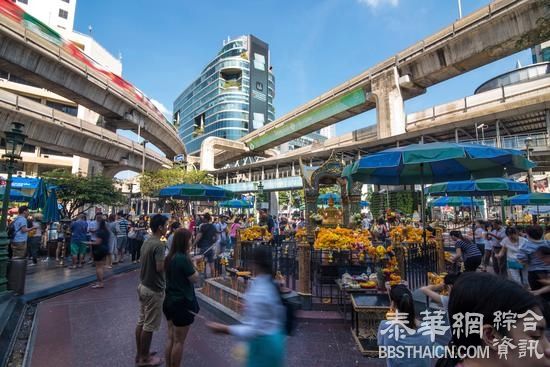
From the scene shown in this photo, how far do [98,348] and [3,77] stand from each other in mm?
45023

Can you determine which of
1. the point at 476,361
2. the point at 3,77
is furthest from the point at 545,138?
the point at 3,77

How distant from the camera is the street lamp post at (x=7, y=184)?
6.32m

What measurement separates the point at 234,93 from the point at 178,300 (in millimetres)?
80124

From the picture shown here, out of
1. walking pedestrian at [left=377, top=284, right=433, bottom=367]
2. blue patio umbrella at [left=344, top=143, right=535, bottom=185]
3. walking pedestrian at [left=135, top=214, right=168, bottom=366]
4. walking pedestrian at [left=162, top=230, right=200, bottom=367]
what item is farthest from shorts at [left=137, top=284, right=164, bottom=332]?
blue patio umbrella at [left=344, top=143, right=535, bottom=185]

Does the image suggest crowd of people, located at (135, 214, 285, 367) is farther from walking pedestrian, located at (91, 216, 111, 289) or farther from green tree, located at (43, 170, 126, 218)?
green tree, located at (43, 170, 126, 218)

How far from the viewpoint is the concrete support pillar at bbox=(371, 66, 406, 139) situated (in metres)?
24.1

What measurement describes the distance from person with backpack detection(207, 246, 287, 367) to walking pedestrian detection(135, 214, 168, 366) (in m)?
1.65

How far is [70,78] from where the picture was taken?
700 inches

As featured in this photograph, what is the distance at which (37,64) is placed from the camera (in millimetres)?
15922

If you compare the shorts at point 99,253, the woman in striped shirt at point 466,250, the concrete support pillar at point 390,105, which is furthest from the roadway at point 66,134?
the concrete support pillar at point 390,105

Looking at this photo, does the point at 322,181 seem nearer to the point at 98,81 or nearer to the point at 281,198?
the point at 98,81

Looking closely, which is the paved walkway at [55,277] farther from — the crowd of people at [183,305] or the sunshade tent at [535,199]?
the sunshade tent at [535,199]

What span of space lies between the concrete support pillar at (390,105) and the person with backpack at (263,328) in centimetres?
2427

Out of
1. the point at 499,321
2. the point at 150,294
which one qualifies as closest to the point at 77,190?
the point at 150,294
